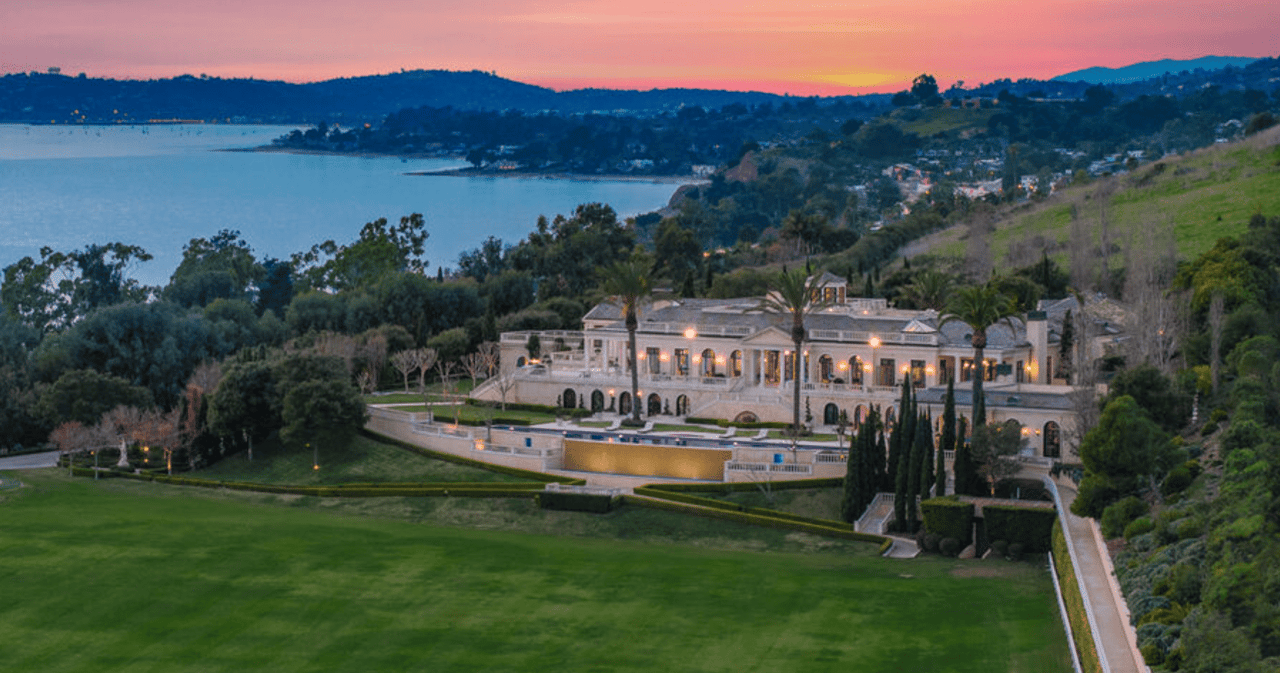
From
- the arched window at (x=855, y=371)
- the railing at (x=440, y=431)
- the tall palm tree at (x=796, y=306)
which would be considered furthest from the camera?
the arched window at (x=855, y=371)

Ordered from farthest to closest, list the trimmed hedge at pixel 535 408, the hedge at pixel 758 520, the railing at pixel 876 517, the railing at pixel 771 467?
the trimmed hedge at pixel 535 408, the railing at pixel 771 467, the railing at pixel 876 517, the hedge at pixel 758 520

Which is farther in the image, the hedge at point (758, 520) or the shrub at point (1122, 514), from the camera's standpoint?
the hedge at point (758, 520)

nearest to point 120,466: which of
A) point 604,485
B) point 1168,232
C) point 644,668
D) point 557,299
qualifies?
point 604,485

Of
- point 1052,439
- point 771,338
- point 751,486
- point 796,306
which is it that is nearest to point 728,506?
point 751,486

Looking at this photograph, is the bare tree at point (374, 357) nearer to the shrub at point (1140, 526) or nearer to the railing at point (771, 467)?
the railing at point (771, 467)

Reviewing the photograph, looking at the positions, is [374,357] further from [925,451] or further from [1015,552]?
[1015,552]

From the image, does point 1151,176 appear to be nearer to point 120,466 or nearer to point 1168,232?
point 1168,232

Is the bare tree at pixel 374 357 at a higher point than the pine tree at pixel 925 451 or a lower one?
higher

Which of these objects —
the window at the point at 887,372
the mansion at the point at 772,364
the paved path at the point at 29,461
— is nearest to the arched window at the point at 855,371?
the mansion at the point at 772,364
